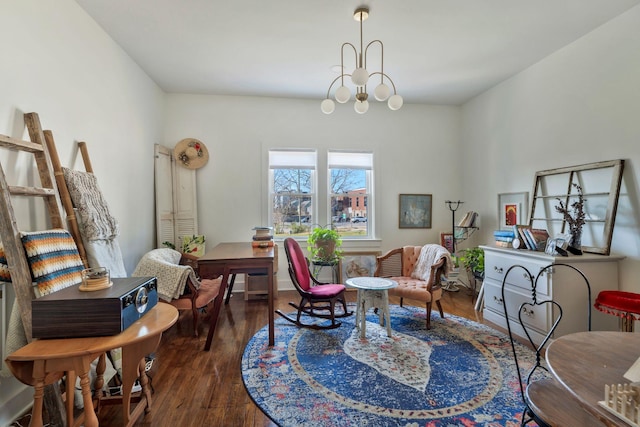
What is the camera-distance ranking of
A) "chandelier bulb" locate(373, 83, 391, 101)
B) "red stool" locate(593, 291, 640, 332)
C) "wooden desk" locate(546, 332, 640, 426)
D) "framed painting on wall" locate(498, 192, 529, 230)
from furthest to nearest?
"framed painting on wall" locate(498, 192, 529, 230)
"chandelier bulb" locate(373, 83, 391, 101)
"red stool" locate(593, 291, 640, 332)
"wooden desk" locate(546, 332, 640, 426)

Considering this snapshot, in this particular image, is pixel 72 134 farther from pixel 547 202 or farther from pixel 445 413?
pixel 547 202

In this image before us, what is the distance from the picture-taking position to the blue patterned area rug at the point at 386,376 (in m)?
1.76

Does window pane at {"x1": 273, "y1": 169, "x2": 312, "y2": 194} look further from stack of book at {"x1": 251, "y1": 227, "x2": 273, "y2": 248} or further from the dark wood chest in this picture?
the dark wood chest

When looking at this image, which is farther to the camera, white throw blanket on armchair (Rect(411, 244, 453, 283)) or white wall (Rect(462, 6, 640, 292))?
white throw blanket on armchair (Rect(411, 244, 453, 283))

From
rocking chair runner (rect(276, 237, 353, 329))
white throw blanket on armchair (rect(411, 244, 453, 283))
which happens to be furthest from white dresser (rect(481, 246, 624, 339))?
rocking chair runner (rect(276, 237, 353, 329))

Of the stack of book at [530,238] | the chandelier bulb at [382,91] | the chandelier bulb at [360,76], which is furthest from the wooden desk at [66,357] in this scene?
the stack of book at [530,238]

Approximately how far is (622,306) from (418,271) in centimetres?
172

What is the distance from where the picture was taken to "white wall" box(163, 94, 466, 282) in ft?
14.4

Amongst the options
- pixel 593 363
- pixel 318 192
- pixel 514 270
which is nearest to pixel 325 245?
pixel 318 192

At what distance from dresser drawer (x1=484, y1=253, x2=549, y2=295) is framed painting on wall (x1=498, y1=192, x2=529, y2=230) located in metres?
0.88

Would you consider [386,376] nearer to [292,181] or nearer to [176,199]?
[292,181]

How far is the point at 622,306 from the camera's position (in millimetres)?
2172

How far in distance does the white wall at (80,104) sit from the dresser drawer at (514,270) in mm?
3920

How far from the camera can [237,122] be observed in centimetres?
444
